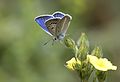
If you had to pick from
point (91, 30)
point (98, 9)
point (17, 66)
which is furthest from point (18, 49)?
point (98, 9)

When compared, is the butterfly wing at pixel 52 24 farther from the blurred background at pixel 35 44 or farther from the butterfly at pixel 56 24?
the blurred background at pixel 35 44

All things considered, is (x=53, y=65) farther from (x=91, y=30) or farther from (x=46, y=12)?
(x=91, y=30)

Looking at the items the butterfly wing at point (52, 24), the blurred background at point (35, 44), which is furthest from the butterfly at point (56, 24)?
the blurred background at point (35, 44)

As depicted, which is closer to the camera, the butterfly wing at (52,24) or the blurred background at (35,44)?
the butterfly wing at (52,24)

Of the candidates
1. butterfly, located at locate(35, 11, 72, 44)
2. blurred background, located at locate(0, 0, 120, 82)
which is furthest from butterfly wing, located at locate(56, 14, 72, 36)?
blurred background, located at locate(0, 0, 120, 82)

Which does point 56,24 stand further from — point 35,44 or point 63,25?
point 35,44

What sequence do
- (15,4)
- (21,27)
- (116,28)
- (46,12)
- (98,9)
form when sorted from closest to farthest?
(21,27), (46,12), (15,4), (116,28), (98,9)

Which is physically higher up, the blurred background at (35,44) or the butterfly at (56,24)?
the blurred background at (35,44)

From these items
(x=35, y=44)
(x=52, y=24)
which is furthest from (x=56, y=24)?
(x=35, y=44)
